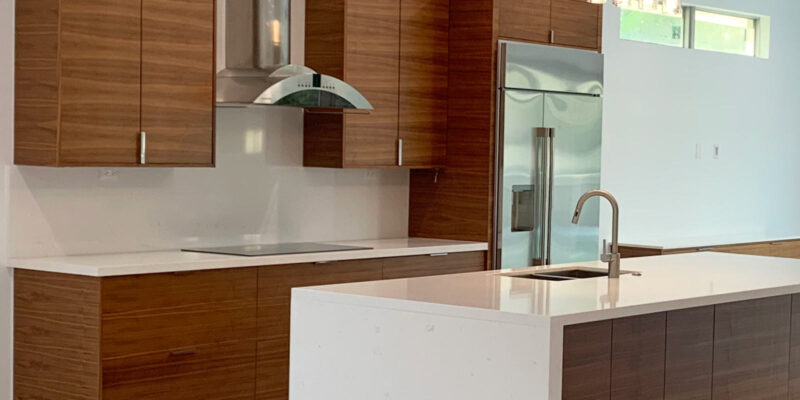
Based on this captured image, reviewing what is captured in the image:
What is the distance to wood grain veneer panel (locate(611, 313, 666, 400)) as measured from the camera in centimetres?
375

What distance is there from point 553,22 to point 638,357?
3416 mm

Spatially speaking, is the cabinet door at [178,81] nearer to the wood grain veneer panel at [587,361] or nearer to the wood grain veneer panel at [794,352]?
the wood grain veneer panel at [587,361]

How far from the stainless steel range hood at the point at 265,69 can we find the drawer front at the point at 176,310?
0.85 metres

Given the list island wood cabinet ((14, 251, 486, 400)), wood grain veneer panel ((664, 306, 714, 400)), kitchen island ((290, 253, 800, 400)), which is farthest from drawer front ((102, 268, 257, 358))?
wood grain veneer panel ((664, 306, 714, 400))

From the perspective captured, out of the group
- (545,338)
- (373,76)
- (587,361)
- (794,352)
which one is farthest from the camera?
(373,76)

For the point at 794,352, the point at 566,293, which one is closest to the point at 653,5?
the point at 566,293

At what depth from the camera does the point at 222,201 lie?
5762mm

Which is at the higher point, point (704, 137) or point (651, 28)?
point (651, 28)

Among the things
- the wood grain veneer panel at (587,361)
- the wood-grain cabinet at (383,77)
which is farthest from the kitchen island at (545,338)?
the wood-grain cabinet at (383,77)

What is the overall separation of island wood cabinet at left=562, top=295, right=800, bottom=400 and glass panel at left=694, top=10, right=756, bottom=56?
4395 mm

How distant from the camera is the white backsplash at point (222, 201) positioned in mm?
5027

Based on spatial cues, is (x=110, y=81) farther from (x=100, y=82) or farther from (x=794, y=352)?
(x=794, y=352)

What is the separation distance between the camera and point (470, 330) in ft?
11.6

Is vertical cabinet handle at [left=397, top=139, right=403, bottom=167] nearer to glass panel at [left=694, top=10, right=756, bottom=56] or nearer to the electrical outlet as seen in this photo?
the electrical outlet
